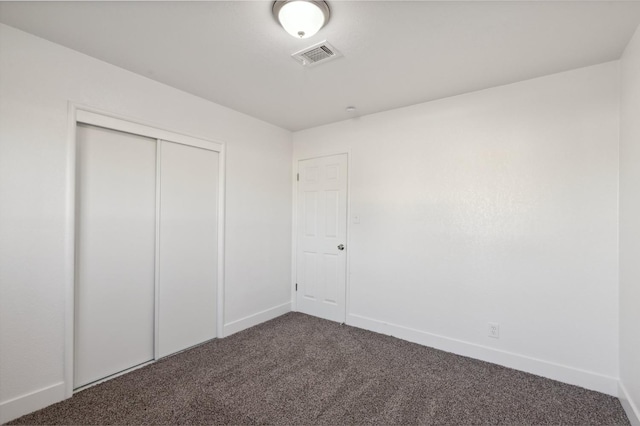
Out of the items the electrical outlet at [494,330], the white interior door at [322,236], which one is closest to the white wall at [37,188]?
the white interior door at [322,236]

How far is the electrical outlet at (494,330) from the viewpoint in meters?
2.59

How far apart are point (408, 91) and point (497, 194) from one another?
1234mm

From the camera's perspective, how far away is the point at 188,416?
190 cm

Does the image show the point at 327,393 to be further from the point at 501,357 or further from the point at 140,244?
the point at 140,244

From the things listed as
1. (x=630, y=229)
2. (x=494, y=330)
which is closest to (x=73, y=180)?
(x=494, y=330)

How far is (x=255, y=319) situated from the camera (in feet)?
11.4

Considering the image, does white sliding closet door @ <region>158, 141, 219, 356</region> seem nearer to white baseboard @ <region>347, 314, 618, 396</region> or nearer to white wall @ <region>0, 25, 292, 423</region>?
white wall @ <region>0, 25, 292, 423</region>

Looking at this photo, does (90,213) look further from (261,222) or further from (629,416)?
(629,416)

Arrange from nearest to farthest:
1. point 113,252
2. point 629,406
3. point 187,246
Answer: point 629,406 < point 113,252 < point 187,246

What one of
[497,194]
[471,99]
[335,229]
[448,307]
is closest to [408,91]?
[471,99]

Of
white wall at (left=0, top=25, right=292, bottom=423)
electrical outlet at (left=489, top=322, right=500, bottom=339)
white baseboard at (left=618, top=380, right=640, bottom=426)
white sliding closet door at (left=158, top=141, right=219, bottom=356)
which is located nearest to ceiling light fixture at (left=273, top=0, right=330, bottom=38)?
white wall at (left=0, top=25, right=292, bottom=423)

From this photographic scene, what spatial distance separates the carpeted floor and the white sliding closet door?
0.27 m

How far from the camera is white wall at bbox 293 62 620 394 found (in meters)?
2.23

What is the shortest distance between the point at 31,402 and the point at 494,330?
3492 millimetres
